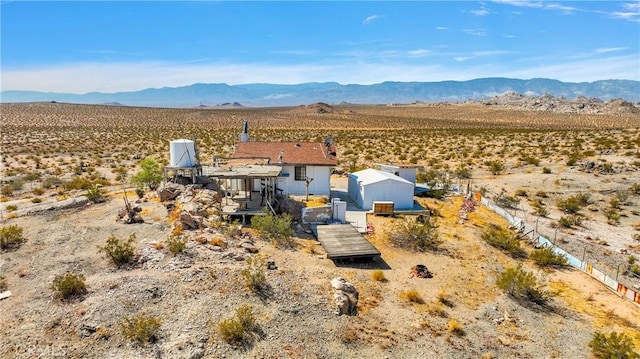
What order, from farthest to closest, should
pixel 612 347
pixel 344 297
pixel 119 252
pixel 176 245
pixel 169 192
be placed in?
pixel 169 192 < pixel 176 245 < pixel 119 252 < pixel 344 297 < pixel 612 347

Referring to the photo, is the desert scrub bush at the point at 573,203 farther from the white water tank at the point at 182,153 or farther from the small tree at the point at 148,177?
the small tree at the point at 148,177

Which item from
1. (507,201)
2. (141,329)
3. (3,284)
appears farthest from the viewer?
(507,201)

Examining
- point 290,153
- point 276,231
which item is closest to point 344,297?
point 276,231

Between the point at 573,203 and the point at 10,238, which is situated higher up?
the point at 10,238

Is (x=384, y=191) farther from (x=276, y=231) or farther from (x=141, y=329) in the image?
(x=141, y=329)

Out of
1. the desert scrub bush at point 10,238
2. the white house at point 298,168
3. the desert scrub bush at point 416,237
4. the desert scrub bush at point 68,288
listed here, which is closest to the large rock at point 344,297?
the desert scrub bush at point 416,237

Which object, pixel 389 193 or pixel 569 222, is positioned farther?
pixel 389 193

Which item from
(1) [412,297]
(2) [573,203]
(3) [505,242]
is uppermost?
(2) [573,203]

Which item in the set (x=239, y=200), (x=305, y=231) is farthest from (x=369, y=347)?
(x=239, y=200)
